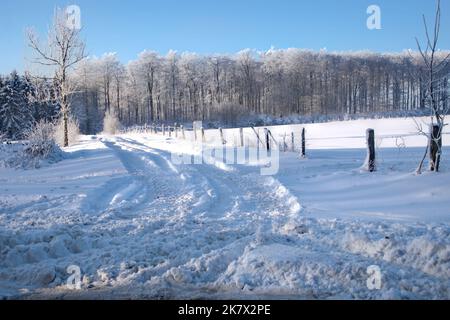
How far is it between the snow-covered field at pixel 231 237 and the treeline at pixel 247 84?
209 feet

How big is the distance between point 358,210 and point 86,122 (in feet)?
210

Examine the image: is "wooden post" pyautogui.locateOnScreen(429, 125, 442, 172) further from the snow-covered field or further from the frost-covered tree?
the frost-covered tree

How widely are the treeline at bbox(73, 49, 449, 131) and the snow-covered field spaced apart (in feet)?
209

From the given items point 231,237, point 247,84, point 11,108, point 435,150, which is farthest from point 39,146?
point 247,84

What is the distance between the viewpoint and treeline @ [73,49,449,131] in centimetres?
7456

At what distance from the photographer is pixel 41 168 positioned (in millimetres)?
14492

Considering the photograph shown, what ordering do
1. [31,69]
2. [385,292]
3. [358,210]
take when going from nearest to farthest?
1. [385,292]
2. [358,210]
3. [31,69]

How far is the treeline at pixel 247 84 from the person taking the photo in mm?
74562

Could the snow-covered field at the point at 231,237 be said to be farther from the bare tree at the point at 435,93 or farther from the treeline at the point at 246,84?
the treeline at the point at 246,84

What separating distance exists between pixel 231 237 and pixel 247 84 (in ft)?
239

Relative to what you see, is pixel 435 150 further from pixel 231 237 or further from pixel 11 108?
pixel 11 108

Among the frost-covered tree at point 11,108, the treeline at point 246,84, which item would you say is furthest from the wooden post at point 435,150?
the treeline at point 246,84

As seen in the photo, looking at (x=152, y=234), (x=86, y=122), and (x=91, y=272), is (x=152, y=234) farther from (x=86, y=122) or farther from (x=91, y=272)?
(x=86, y=122)
